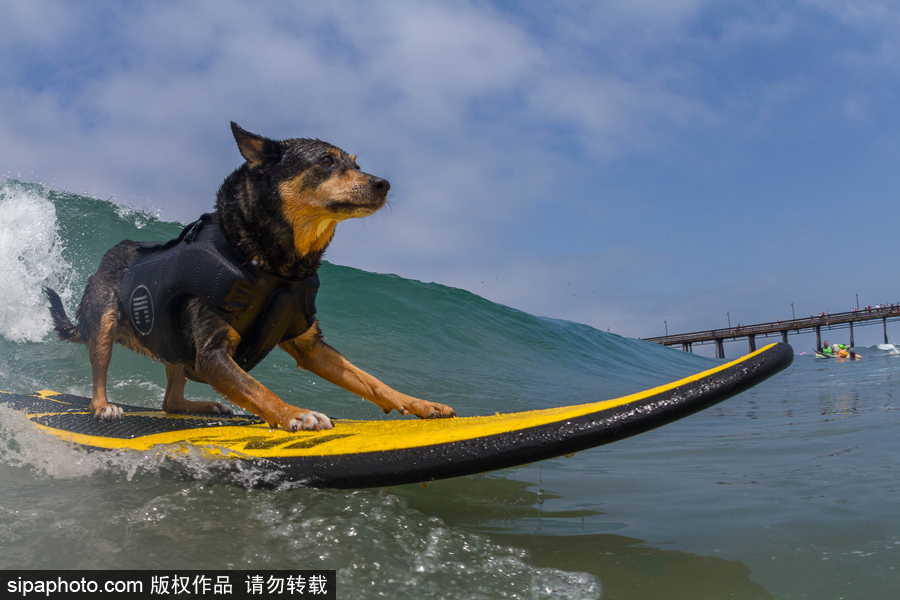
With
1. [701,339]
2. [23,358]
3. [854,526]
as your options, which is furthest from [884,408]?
[701,339]

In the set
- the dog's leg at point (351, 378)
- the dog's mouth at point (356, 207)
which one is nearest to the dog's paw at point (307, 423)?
the dog's leg at point (351, 378)

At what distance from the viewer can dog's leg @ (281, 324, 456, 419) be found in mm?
3379

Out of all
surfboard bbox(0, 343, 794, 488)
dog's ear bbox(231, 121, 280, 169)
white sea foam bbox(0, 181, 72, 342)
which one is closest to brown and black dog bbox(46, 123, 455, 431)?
dog's ear bbox(231, 121, 280, 169)

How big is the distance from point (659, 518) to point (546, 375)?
32.8 feet

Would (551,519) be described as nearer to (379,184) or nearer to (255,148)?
(379,184)

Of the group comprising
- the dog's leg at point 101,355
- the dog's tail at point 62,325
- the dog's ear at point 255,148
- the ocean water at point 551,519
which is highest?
the dog's ear at point 255,148

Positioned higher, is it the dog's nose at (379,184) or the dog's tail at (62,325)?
the dog's nose at (379,184)

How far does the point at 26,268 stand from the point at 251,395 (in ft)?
25.8

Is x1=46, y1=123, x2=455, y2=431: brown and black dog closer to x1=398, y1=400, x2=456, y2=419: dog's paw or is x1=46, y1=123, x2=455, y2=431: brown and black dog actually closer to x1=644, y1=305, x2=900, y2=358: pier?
x1=398, y1=400, x2=456, y2=419: dog's paw

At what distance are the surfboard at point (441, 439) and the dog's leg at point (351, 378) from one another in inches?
7.8

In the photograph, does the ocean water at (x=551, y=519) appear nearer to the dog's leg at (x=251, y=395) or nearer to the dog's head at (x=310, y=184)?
the dog's leg at (x=251, y=395)

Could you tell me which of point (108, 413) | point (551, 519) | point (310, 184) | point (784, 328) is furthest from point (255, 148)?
point (784, 328)

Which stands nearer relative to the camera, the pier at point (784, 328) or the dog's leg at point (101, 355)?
the dog's leg at point (101, 355)

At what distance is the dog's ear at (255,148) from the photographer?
11.1 ft
